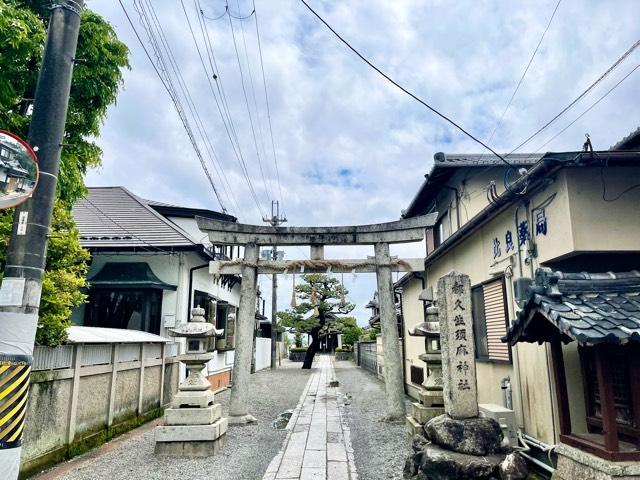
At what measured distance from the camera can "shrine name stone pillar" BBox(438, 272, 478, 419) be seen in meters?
6.74

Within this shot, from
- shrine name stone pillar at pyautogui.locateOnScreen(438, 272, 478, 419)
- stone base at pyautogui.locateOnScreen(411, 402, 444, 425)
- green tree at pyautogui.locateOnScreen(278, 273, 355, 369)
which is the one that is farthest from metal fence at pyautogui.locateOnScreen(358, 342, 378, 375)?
shrine name stone pillar at pyautogui.locateOnScreen(438, 272, 478, 419)

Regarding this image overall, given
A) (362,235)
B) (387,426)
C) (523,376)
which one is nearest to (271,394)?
(387,426)

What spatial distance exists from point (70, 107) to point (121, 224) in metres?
9.33

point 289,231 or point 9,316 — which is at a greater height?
point 289,231

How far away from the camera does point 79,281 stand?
7.93m

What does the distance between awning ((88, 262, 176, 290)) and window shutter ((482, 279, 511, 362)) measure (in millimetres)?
10213

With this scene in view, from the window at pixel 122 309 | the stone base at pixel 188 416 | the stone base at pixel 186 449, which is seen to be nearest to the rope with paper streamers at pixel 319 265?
the window at pixel 122 309

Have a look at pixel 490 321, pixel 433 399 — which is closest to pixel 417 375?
pixel 433 399

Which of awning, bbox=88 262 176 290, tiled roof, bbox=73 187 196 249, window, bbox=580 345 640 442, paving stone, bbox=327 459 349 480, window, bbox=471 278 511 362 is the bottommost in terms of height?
paving stone, bbox=327 459 349 480

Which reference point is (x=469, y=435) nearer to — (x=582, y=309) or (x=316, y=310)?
(x=582, y=309)

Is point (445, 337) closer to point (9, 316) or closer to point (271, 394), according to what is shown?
point (9, 316)

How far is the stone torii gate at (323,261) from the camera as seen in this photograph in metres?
11.2

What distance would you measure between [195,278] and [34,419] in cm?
910

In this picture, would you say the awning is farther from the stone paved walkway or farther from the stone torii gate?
the stone paved walkway
